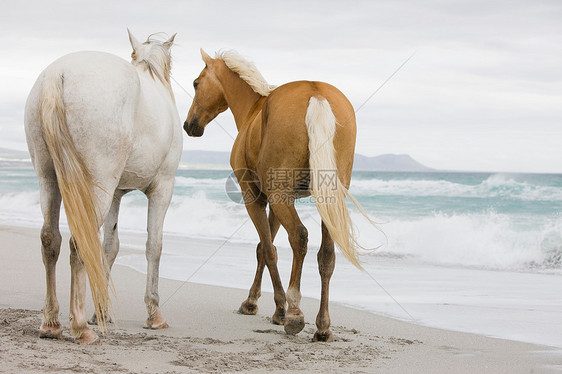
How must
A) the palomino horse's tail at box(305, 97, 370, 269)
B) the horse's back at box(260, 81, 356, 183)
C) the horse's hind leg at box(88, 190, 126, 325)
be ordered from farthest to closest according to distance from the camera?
the horse's hind leg at box(88, 190, 126, 325), the horse's back at box(260, 81, 356, 183), the palomino horse's tail at box(305, 97, 370, 269)

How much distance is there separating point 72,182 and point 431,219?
10764mm

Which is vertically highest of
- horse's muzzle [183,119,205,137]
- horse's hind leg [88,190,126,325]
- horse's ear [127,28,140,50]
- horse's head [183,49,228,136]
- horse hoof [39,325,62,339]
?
horse's ear [127,28,140,50]

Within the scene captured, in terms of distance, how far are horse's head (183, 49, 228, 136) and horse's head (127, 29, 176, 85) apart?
0.66 metres

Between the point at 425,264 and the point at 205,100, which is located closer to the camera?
the point at 205,100

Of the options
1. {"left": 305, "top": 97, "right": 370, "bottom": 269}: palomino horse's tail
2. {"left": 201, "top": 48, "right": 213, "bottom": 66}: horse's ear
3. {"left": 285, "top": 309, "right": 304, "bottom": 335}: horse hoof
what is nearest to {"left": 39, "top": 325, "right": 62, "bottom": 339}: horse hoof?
{"left": 285, "top": 309, "right": 304, "bottom": 335}: horse hoof

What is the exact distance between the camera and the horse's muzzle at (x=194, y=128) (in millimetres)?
5688

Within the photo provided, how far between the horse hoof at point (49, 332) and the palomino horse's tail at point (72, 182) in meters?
0.36

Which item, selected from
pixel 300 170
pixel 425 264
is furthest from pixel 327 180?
pixel 425 264

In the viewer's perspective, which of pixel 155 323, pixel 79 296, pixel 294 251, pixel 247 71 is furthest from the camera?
pixel 247 71

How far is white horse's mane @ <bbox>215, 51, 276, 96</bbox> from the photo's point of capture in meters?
5.18

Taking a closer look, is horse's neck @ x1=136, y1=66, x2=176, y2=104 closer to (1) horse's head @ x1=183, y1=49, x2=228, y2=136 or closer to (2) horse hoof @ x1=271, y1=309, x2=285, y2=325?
(1) horse's head @ x1=183, y1=49, x2=228, y2=136

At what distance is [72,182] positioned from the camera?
3510 mm

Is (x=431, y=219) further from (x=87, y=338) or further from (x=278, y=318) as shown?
(x=87, y=338)

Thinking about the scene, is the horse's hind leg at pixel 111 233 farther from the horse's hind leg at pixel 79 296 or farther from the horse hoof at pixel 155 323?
the horse's hind leg at pixel 79 296
